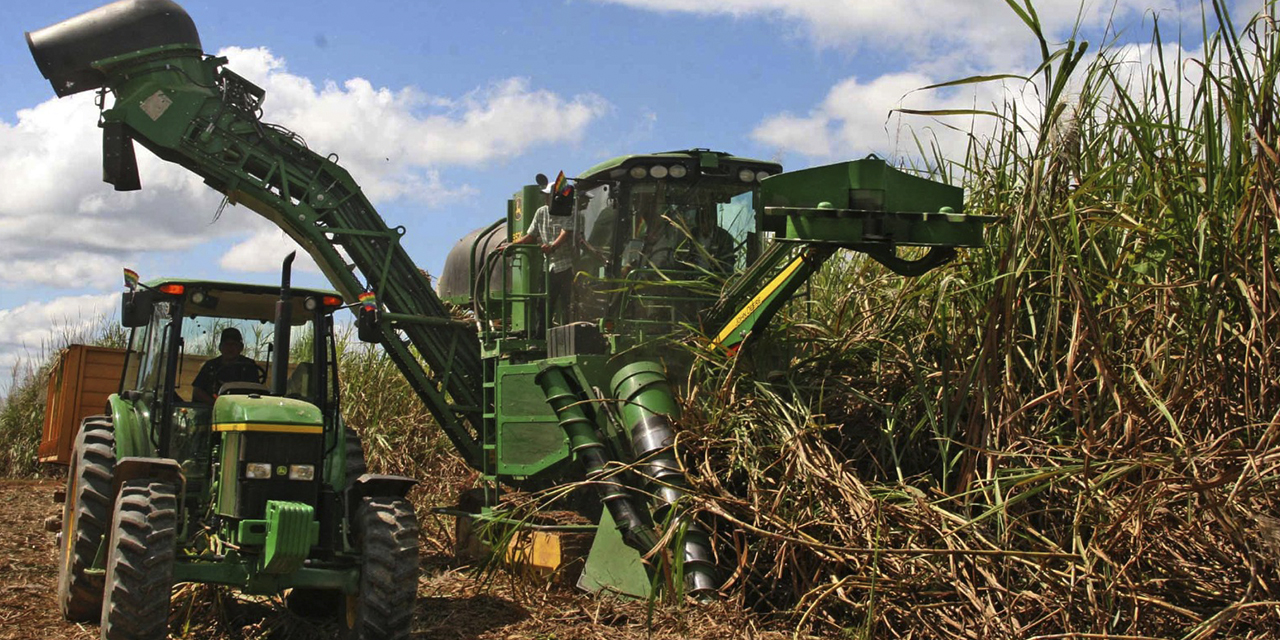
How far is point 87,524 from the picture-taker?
604cm

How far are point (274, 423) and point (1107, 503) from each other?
3776 mm

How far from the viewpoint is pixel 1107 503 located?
4645 mm

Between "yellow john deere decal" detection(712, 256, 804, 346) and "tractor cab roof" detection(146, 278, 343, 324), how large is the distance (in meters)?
2.22

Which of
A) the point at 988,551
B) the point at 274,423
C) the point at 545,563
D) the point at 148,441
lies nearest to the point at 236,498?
the point at 274,423

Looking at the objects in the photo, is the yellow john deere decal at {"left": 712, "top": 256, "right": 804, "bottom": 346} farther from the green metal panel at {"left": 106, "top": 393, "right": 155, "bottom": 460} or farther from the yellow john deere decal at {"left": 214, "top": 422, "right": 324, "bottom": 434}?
the green metal panel at {"left": 106, "top": 393, "right": 155, "bottom": 460}

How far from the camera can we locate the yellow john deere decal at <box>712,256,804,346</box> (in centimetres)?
631

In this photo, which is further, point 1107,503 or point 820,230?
point 820,230

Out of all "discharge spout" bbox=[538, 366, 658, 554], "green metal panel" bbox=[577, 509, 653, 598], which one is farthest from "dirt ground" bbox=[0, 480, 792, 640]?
"discharge spout" bbox=[538, 366, 658, 554]

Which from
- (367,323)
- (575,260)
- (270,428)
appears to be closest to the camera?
(270,428)

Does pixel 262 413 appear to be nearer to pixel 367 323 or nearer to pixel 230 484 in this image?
pixel 230 484

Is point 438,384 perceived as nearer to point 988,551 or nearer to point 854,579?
point 854,579

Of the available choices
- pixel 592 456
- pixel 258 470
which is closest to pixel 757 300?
pixel 592 456

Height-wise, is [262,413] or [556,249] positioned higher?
[556,249]

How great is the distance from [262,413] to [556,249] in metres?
3.15
